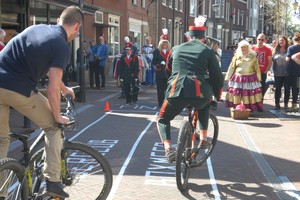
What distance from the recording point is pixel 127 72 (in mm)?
12094

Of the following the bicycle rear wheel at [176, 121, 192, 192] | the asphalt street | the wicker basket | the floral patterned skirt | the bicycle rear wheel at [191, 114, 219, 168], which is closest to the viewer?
the bicycle rear wheel at [176, 121, 192, 192]

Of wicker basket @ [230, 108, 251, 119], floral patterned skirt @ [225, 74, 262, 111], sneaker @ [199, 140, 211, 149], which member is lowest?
wicker basket @ [230, 108, 251, 119]

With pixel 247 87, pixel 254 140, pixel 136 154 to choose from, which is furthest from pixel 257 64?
pixel 136 154

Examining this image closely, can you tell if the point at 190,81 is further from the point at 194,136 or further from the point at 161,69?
the point at 161,69

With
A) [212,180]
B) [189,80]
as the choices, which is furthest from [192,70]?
[212,180]

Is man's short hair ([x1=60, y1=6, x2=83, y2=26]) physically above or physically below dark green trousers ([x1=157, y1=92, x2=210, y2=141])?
above

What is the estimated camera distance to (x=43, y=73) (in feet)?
12.3

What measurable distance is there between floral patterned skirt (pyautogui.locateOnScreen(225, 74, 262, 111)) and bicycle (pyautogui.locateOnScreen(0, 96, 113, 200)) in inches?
253

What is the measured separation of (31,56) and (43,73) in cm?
21

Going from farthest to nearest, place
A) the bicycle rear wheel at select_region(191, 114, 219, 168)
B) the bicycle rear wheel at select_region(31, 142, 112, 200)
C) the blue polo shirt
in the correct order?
the bicycle rear wheel at select_region(191, 114, 219, 168), the bicycle rear wheel at select_region(31, 142, 112, 200), the blue polo shirt

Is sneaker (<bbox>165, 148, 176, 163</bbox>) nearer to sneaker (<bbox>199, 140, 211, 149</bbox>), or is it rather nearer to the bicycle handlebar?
sneaker (<bbox>199, 140, 211, 149</bbox>)

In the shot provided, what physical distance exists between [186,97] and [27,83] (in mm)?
1988

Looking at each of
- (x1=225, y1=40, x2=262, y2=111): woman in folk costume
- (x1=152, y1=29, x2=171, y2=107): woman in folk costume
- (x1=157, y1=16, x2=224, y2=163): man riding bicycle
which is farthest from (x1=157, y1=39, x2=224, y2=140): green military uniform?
(x1=152, y1=29, x2=171, y2=107): woman in folk costume

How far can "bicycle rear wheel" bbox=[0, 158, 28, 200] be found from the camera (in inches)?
142
